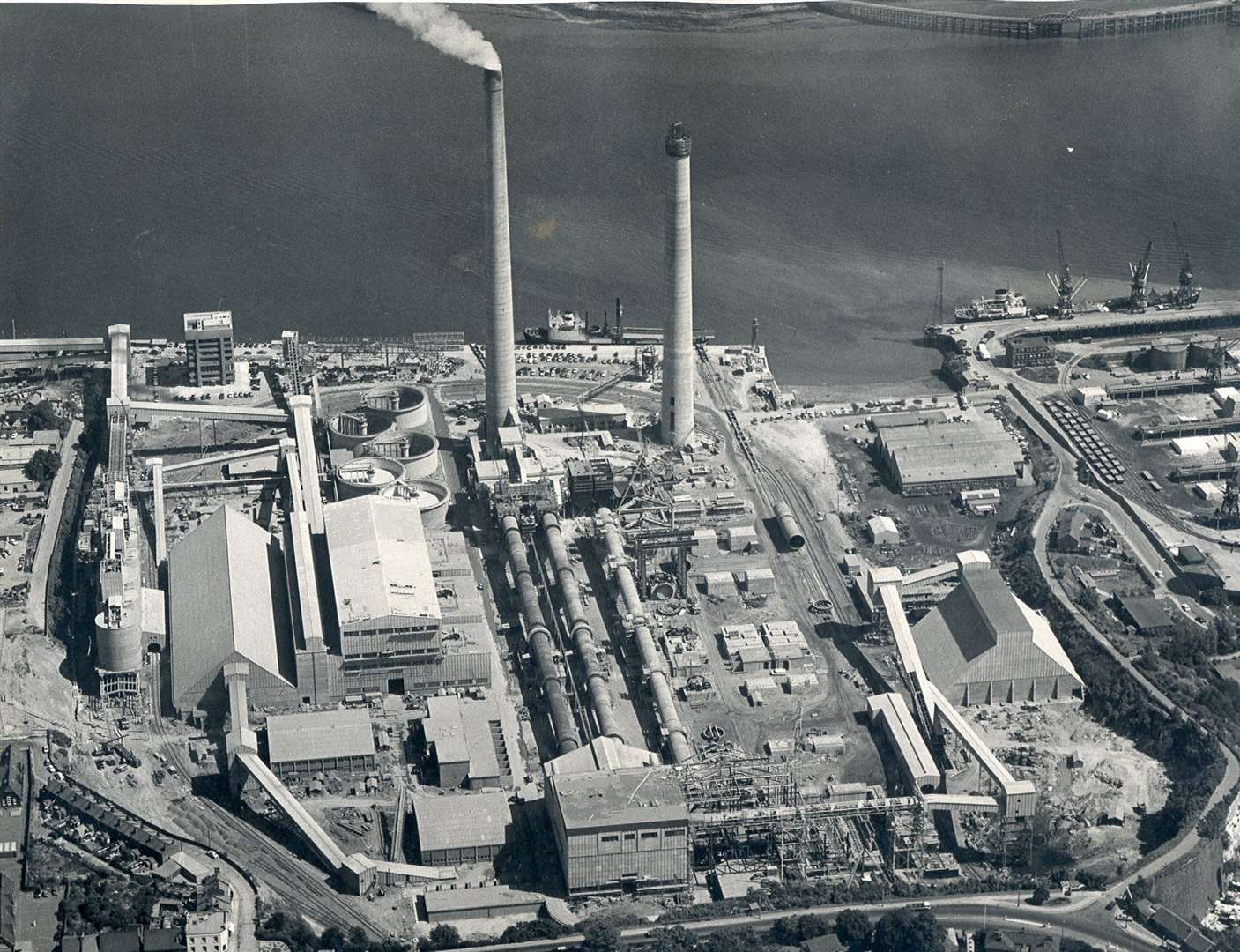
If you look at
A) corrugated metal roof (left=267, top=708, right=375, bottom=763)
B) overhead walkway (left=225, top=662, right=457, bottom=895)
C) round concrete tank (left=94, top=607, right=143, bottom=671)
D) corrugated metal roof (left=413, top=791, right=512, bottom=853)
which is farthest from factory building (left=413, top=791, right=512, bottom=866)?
round concrete tank (left=94, top=607, right=143, bottom=671)

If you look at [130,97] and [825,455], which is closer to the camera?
[825,455]

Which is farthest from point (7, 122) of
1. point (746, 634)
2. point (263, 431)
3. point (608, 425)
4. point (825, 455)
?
point (746, 634)

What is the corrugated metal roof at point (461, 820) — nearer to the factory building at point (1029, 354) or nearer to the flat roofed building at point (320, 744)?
the flat roofed building at point (320, 744)

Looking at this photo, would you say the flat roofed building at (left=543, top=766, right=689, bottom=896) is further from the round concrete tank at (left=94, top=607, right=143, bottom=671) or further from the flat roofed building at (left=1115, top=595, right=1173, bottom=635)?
the flat roofed building at (left=1115, top=595, right=1173, bottom=635)

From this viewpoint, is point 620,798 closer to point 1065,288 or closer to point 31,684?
point 31,684

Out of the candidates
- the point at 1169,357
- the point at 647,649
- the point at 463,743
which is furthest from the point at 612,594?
the point at 1169,357

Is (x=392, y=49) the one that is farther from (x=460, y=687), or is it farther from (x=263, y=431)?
(x=460, y=687)
